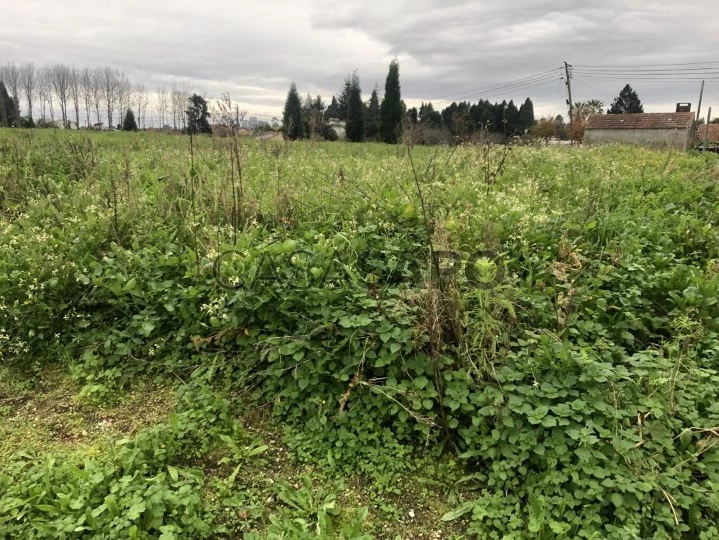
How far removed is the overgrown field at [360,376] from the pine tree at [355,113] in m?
31.5

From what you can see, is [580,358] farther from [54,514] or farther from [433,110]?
[433,110]

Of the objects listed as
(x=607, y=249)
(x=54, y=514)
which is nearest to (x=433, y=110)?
(x=607, y=249)

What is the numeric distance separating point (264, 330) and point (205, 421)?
66 centimetres

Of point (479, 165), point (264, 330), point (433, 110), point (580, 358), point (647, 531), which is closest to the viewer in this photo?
point (647, 531)

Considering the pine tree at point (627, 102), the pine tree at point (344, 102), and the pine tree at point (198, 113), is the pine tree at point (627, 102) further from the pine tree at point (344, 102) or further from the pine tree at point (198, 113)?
the pine tree at point (198, 113)

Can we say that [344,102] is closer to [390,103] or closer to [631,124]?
[390,103]

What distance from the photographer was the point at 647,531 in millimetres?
1977

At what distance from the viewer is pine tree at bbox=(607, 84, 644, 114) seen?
69.6 m

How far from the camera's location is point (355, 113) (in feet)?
116

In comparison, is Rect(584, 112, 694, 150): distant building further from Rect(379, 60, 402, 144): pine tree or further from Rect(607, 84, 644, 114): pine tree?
Rect(607, 84, 644, 114): pine tree

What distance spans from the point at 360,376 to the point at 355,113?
35.0 meters

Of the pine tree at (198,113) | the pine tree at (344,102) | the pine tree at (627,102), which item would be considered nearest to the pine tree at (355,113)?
the pine tree at (344,102)

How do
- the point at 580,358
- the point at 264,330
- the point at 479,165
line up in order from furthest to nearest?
the point at 479,165 → the point at 264,330 → the point at 580,358

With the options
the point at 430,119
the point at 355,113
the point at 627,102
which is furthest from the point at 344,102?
the point at 627,102
